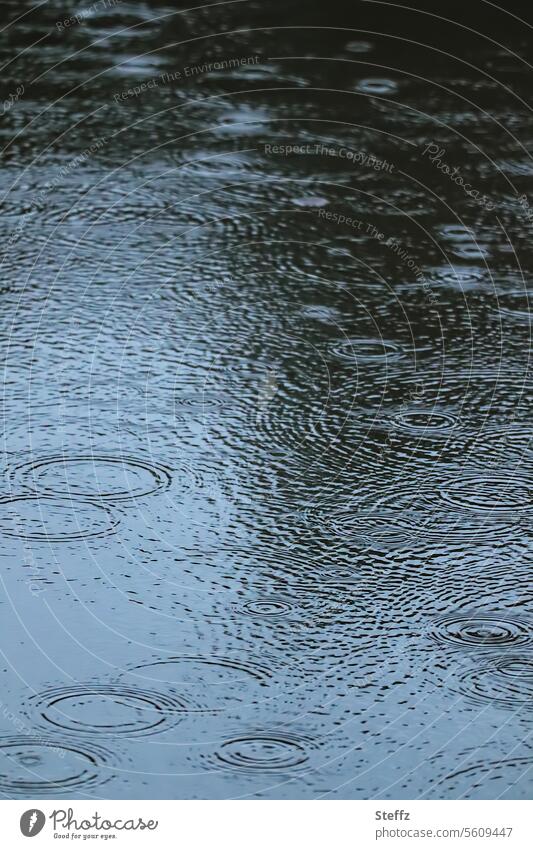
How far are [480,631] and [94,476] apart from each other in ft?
4.77

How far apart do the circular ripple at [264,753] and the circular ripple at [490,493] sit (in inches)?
54.1

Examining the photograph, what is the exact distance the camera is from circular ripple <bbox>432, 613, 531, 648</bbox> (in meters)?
3.91

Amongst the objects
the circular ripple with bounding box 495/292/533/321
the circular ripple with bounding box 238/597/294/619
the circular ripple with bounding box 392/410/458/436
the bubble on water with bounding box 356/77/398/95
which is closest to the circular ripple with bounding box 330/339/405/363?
the circular ripple with bounding box 392/410/458/436

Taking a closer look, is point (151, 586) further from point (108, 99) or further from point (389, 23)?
point (389, 23)

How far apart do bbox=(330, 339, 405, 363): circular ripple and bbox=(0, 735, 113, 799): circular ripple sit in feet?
8.26

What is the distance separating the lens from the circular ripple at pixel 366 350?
18.5ft

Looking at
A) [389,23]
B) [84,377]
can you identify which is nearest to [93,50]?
[389,23]

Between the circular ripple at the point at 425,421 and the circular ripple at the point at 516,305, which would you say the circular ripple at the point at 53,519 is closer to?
the circular ripple at the point at 425,421

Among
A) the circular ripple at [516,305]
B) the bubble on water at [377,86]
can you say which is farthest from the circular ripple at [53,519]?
the bubble on water at [377,86]

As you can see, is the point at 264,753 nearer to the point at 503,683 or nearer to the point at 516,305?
the point at 503,683

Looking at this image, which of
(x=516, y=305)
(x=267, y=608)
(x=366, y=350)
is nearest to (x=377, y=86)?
(x=516, y=305)

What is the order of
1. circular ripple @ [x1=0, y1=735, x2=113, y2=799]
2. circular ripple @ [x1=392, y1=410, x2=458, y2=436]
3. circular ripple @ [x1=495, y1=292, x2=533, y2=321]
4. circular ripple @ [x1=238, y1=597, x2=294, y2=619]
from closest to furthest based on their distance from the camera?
circular ripple @ [x1=0, y1=735, x2=113, y2=799], circular ripple @ [x1=238, y1=597, x2=294, y2=619], circular ripple @ [x1=392, y1=410, x2=458, y2=436], circular ripple @ [x1=495, y1=292, x2=533, y2=321]
